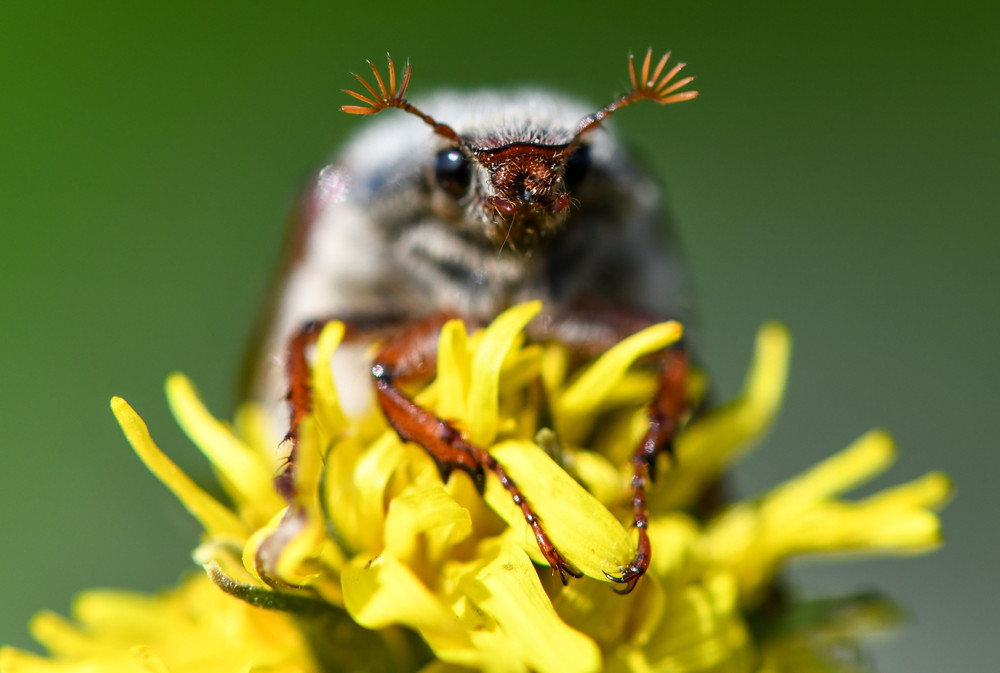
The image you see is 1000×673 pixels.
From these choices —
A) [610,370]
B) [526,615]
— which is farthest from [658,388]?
[526,615]

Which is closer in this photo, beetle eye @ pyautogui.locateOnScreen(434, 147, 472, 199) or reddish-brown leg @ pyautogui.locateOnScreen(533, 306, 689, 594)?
reddish-brown leg @ pyautogui.locateOnScreen(533, 306, 689, 594)

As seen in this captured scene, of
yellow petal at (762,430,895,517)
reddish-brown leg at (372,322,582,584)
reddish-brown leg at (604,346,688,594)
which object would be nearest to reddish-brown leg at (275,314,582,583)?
reddish-brown leg at (372,322,582,584)

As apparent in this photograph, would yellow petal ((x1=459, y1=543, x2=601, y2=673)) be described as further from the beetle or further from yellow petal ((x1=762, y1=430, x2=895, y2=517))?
yellow petal ((x1=762, y1=430, x2=895, y2=517))

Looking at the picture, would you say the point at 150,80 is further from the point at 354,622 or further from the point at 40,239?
the point at 354,622

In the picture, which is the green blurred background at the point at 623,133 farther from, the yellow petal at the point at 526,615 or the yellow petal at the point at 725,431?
the yellow petal at the point at 526,615

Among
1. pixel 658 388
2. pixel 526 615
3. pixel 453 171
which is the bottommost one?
pixel 526 615

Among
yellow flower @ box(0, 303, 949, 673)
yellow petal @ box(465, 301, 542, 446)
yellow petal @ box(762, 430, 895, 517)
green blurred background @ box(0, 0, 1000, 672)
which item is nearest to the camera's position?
yellow flower @ box(0, 303, 949, 673)

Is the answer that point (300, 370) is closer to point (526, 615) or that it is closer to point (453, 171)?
point (453, 171)

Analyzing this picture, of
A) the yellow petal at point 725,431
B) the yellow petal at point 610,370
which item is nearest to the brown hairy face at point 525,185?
the yellow petal at point 610,370
